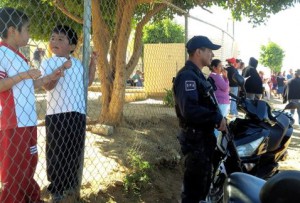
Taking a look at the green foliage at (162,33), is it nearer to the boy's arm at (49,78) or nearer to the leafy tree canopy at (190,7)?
the leafy tree canopy at (190,7)

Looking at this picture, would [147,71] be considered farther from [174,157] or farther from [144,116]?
[174,157]

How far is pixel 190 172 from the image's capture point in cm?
334

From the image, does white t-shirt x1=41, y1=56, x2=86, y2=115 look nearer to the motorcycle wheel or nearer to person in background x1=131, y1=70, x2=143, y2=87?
the motorcycle wheel

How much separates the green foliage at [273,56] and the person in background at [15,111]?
5168cm

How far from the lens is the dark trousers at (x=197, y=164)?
10.8ft

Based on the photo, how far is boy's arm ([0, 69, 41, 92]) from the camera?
2410mm

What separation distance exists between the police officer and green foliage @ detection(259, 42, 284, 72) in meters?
50.5

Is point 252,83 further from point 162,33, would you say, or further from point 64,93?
point 162,33

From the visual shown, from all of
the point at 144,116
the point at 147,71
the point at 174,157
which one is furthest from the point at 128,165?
the point at 147,71

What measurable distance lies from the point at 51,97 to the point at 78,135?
1.30 ft

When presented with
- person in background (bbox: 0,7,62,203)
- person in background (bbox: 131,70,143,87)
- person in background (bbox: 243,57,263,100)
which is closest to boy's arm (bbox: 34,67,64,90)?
person in background (bbox: 0,7,62,203)

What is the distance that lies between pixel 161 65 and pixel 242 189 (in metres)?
9.81

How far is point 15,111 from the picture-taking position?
255 centimetres

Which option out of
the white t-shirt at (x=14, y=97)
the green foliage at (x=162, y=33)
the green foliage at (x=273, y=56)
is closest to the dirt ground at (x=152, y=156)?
the white t-shirt at (x=14, y=97)
